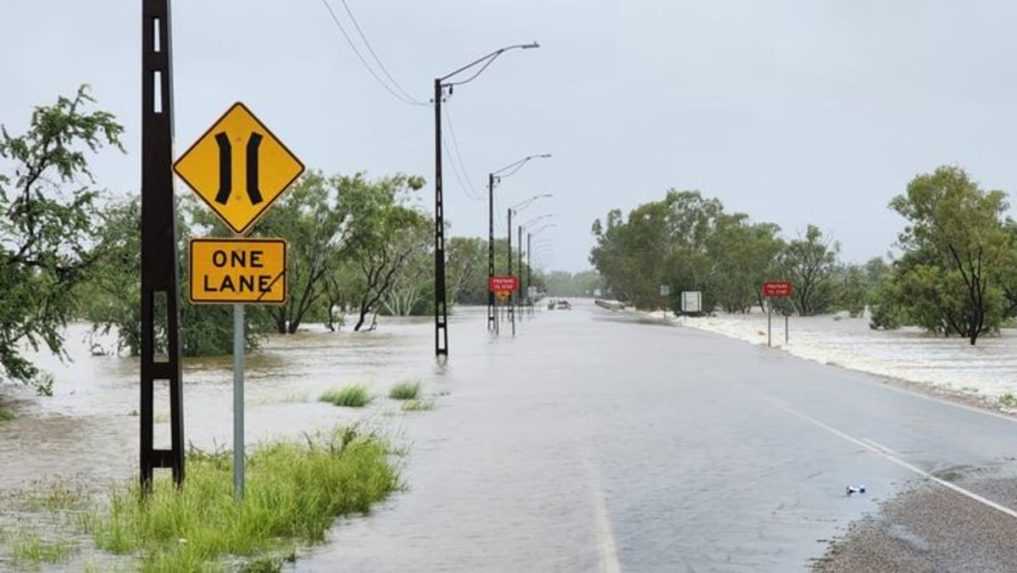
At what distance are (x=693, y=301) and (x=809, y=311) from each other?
21324 mm

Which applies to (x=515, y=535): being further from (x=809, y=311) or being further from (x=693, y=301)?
(x=809, y=311)

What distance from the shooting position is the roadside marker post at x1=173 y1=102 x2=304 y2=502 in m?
9.73

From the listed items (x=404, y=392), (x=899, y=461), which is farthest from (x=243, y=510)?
(x=404, y=392)

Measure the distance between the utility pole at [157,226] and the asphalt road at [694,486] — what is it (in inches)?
85.6

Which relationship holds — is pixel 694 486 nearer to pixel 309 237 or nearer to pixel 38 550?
pixel 38 550

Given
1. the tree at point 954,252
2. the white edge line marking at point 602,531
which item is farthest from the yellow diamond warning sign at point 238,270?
the tree at point 954,252

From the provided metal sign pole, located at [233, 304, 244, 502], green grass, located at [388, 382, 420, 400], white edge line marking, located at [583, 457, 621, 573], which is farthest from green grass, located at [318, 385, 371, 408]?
metal sign pole, located at [233, 304, 244, 502]

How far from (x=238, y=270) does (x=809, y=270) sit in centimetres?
11863

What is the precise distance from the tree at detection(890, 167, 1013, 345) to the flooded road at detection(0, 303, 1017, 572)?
28.0 m

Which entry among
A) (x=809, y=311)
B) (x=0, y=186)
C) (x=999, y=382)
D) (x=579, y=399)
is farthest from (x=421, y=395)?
(x=809, y=311)

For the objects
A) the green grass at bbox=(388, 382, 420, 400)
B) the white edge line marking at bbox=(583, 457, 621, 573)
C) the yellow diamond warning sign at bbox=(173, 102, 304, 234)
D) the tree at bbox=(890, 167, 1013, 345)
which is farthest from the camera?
the tree at bbox=(890, 167, 1013, 345)

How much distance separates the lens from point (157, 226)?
10617mm

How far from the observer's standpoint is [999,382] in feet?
93.0

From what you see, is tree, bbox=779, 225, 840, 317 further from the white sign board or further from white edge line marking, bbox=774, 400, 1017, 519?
white edge line marking, bbox=774, 400, 1017, 519
